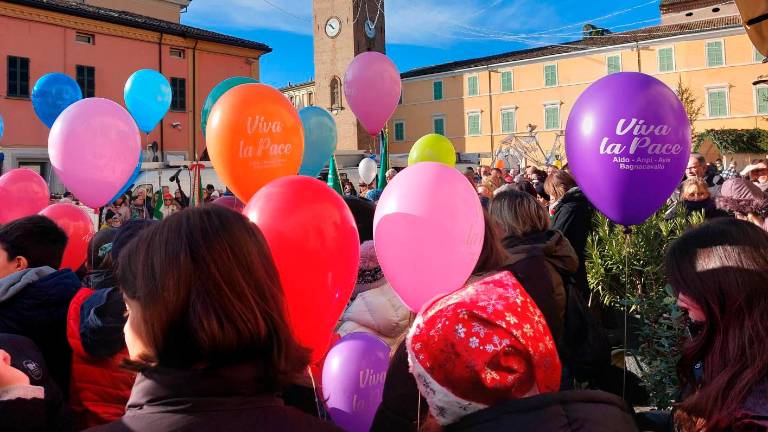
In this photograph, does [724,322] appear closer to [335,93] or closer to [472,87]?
[335,93]

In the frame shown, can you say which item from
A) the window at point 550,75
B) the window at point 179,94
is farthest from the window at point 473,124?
the window at point 179,94

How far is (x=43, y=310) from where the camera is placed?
89.2 inches

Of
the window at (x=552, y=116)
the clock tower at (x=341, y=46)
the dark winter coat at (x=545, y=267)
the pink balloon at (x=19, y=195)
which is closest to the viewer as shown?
the dark winter coat at (x=545, y=267)

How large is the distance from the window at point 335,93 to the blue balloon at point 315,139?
3126 centimetres

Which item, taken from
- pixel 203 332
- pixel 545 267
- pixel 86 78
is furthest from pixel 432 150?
pixel 86 78

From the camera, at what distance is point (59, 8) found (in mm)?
21094

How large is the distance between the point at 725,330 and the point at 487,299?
2.51ft

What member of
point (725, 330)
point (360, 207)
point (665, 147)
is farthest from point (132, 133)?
point (725, 330)

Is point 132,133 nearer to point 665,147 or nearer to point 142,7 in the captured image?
point 665,147

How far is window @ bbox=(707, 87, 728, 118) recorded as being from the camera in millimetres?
30828

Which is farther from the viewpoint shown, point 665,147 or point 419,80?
point 419,80

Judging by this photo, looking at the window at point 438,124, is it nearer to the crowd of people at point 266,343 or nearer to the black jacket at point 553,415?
the crowd of people at point 266,343

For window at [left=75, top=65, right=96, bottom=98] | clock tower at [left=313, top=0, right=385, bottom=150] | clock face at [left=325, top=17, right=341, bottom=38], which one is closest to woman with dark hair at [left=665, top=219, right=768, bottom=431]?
window at [left=75, top=65, right=96, bottom=98]

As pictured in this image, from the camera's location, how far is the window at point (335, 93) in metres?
36.2
